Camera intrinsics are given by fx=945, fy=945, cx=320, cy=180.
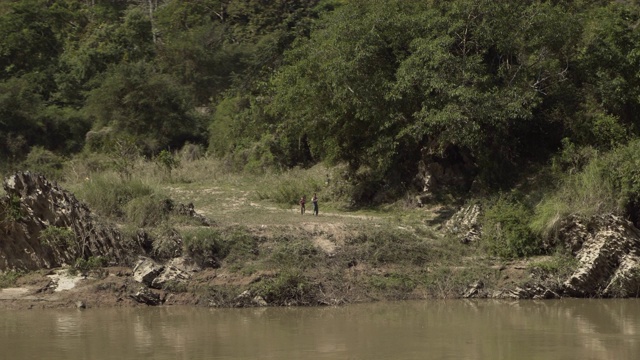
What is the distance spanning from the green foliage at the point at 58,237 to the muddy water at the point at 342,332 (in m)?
1.58

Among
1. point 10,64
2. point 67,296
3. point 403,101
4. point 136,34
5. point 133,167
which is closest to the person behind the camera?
point 67,296

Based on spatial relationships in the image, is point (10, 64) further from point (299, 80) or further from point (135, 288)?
point (135, 288)

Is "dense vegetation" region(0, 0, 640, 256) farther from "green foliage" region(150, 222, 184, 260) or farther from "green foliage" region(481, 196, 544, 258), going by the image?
"green foliage" region(150, 222, 184, 260)

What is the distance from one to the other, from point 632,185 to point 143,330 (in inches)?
390

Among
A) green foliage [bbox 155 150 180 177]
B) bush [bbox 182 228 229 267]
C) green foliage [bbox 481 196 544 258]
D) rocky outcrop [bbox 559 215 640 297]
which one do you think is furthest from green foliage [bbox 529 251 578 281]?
green foliage [bbox 155 150 180 177]

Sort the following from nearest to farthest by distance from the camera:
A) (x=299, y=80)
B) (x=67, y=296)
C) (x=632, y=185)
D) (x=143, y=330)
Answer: (x=143, y=330), (x=67, y=296), (x=632, y=185), (x=299, y=80)

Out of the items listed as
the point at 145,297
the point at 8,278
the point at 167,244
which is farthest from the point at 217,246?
the point at 8,278

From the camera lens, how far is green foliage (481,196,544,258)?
18594mm

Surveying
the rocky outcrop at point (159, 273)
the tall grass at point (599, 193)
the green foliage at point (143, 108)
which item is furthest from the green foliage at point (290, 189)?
the green foliage at point (143, 108)

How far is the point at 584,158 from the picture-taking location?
67.7 feet

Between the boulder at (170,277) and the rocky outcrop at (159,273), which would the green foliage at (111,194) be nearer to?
the rocky outcrop at (159,273)

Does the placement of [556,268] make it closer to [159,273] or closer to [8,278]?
[159,273]

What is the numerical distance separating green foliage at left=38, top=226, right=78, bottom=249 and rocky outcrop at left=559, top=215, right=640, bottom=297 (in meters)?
9.29

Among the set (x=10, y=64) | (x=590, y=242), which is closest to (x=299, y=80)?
(x=590, y=242)
